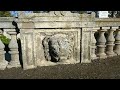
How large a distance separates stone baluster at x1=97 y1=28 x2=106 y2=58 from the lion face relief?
1.02m

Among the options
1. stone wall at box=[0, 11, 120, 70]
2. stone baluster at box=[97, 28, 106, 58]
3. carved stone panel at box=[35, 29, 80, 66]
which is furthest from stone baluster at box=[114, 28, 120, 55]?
Answer: carved stone panel at box=[35, 29, 80, 66]

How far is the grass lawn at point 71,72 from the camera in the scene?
4.34 m

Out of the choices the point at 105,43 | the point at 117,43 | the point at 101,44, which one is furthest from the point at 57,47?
the point at 117,43

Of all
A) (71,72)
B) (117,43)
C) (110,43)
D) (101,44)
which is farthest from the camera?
(117,43)

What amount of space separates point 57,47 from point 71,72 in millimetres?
699

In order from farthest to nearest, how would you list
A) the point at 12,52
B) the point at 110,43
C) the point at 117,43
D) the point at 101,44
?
the point at 117,43, the point at 110,43, the point at 101,44, the point at 12,52

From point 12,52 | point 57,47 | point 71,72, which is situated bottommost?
point 71,72

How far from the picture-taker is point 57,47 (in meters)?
4.69

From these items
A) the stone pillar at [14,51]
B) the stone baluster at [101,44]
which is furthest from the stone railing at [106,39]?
the stone pillar at [14,51]

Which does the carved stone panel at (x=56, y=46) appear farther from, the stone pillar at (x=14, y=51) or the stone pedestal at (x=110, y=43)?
the stone pedestal at (x=110, y=43)

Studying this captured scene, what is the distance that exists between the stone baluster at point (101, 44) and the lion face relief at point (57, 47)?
3.36 ft

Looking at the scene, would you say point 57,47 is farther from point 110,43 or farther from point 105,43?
point 110,43

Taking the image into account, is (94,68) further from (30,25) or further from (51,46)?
(30,25)

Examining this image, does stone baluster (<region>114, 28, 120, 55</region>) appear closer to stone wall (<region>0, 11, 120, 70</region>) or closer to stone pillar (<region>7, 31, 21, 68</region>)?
stone wall (<region>0, 11, 120, 70</region>)
